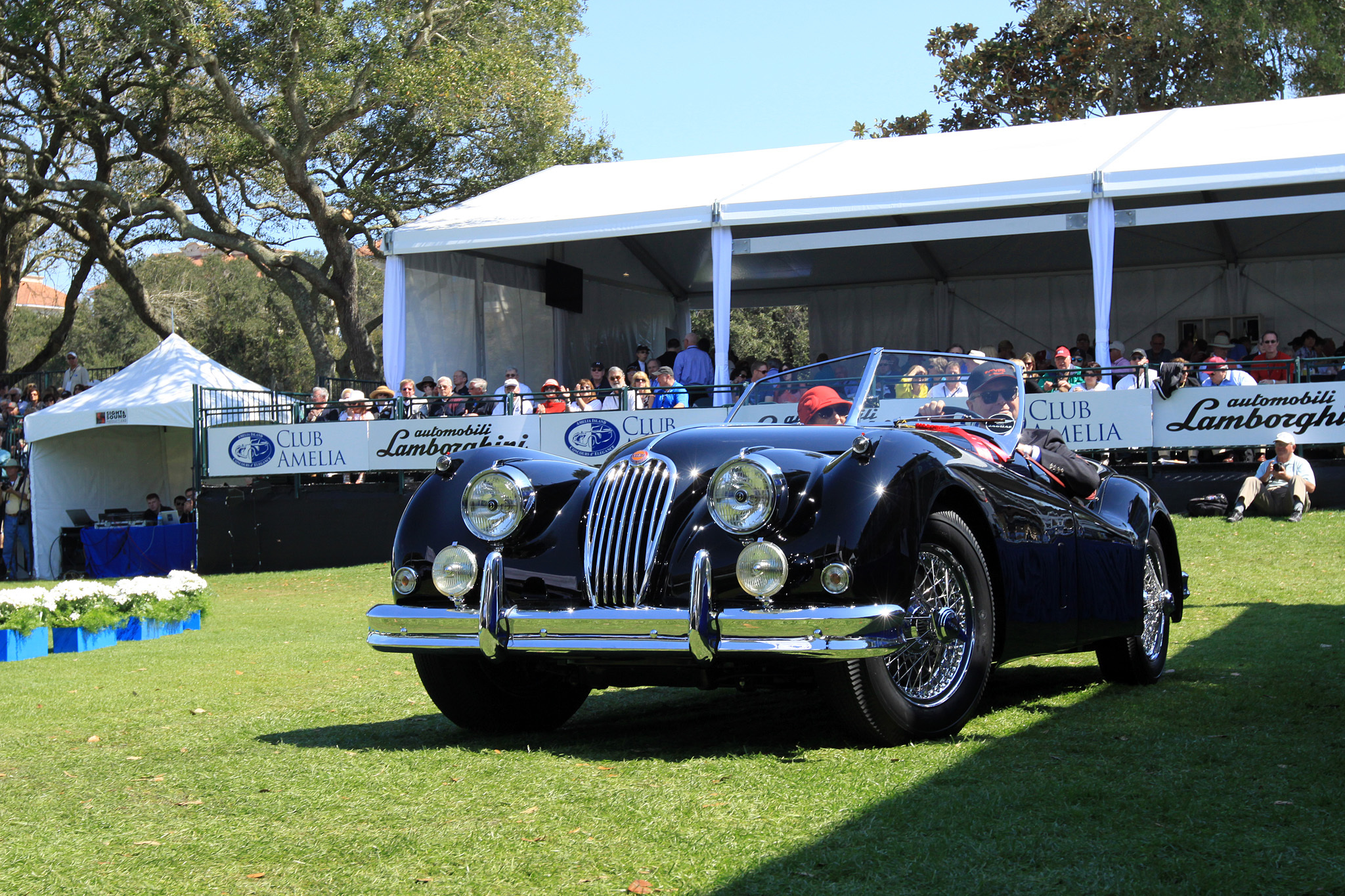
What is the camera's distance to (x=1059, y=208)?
869 inches

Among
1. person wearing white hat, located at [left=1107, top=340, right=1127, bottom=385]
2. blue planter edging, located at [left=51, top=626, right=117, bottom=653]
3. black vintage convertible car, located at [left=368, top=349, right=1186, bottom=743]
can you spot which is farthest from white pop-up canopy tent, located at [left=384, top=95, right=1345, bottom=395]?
black vintage convertible car, located at [left=368, top=349, right=1186, bottom=743]

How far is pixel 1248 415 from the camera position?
15.2m

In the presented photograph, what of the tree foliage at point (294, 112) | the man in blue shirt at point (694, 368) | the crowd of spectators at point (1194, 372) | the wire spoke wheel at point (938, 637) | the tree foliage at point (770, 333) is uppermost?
the tree foliage at point (294, 112)

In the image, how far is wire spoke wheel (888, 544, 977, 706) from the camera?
4.75 m

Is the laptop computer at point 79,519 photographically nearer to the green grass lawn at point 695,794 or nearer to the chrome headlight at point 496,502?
the green grass lawn at point 695,794

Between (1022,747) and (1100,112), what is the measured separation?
31164mm

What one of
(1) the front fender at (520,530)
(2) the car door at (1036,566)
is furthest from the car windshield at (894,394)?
(1) the front fender at (520,530)

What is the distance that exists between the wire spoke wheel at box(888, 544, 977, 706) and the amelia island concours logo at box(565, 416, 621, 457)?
40.1 ft

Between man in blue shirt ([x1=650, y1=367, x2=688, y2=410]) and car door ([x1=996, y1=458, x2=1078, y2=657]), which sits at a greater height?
man in blue shirt ([x1=650, y1=367, x2=688, y2=410])

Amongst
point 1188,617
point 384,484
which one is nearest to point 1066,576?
point 1188,617

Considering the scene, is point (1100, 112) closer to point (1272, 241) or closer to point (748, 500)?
point (1272, 241)

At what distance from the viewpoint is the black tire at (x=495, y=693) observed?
17.1 ft

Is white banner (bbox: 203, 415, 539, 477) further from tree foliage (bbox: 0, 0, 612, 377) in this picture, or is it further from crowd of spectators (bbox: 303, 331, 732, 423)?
tree foliage (bbox: 0, 0, 612, 377)

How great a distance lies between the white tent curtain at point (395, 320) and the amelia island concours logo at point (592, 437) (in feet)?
14.4
